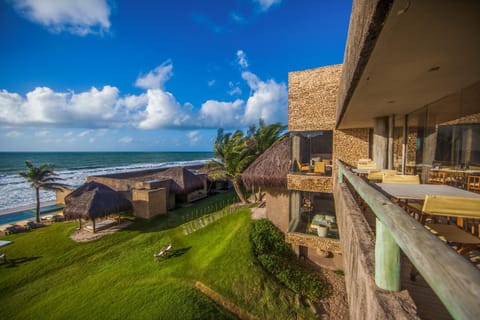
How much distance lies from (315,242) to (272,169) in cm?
430

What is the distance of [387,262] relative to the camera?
3.68 ft

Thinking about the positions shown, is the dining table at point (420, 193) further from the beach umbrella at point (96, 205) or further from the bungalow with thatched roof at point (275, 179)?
the beach umbrella at point (96, 205)

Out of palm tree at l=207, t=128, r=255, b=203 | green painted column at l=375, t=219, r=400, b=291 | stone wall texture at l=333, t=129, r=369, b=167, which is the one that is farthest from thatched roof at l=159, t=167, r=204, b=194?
green painted column at l=375, t=219, r=400, b=291

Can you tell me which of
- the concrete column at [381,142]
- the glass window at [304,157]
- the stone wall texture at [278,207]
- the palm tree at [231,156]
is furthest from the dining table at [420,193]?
the palm tree at [231,156]

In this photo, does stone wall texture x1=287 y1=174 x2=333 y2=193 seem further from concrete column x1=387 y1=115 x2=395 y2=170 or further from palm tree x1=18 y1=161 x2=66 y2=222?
palm tree x1=18 y1=161 x2=66 y2=222

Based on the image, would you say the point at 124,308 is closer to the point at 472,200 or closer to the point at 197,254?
the point at 197,254

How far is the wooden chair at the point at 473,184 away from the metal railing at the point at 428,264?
417 cm

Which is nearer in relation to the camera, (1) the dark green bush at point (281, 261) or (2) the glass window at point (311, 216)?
(2) the glass window at point (311, 216)

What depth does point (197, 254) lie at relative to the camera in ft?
31.8

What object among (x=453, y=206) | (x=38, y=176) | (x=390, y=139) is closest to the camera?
(x=453, y=206)

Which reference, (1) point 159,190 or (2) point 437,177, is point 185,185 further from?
(2) point 437,177

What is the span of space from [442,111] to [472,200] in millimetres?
3615

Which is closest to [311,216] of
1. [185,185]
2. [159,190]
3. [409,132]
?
[409,132]

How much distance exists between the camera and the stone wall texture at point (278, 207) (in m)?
10.4
